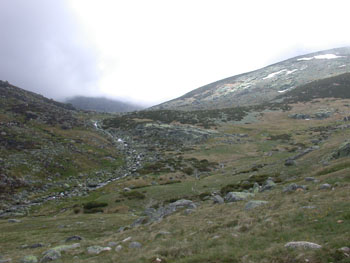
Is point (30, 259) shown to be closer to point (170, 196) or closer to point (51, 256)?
point (51, 256)

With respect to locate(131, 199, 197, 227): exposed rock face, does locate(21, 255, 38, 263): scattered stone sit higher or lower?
higher

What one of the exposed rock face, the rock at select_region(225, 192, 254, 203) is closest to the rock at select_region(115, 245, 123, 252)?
the exposed rock face

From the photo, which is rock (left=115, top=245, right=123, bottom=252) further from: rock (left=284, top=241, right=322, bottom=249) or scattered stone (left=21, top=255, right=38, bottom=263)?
rock (left=284, top=241, right=322, bottom=249)

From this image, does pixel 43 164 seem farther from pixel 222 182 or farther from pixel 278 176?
pixel 278 176

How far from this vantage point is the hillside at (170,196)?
11.0 meters

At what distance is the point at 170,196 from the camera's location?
33938 mm

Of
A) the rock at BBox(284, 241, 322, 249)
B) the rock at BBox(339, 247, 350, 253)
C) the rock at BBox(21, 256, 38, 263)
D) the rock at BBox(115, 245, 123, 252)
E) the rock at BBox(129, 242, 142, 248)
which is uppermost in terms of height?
the rock at BBox(21, 256, 38, 263)

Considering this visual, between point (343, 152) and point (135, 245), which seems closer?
point (135, 245)

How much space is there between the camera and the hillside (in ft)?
36.1

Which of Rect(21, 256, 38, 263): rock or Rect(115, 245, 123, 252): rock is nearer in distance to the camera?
Rect(21, 256, 38, 263): rock

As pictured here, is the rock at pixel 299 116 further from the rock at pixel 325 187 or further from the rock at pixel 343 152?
the rock at pixel 325 187

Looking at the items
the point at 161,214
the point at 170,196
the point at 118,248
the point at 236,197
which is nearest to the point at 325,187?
the point at 236,197

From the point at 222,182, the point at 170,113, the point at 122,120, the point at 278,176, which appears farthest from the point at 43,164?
the point at 170,113

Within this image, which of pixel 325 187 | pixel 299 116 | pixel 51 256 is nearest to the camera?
pixel 51 256
